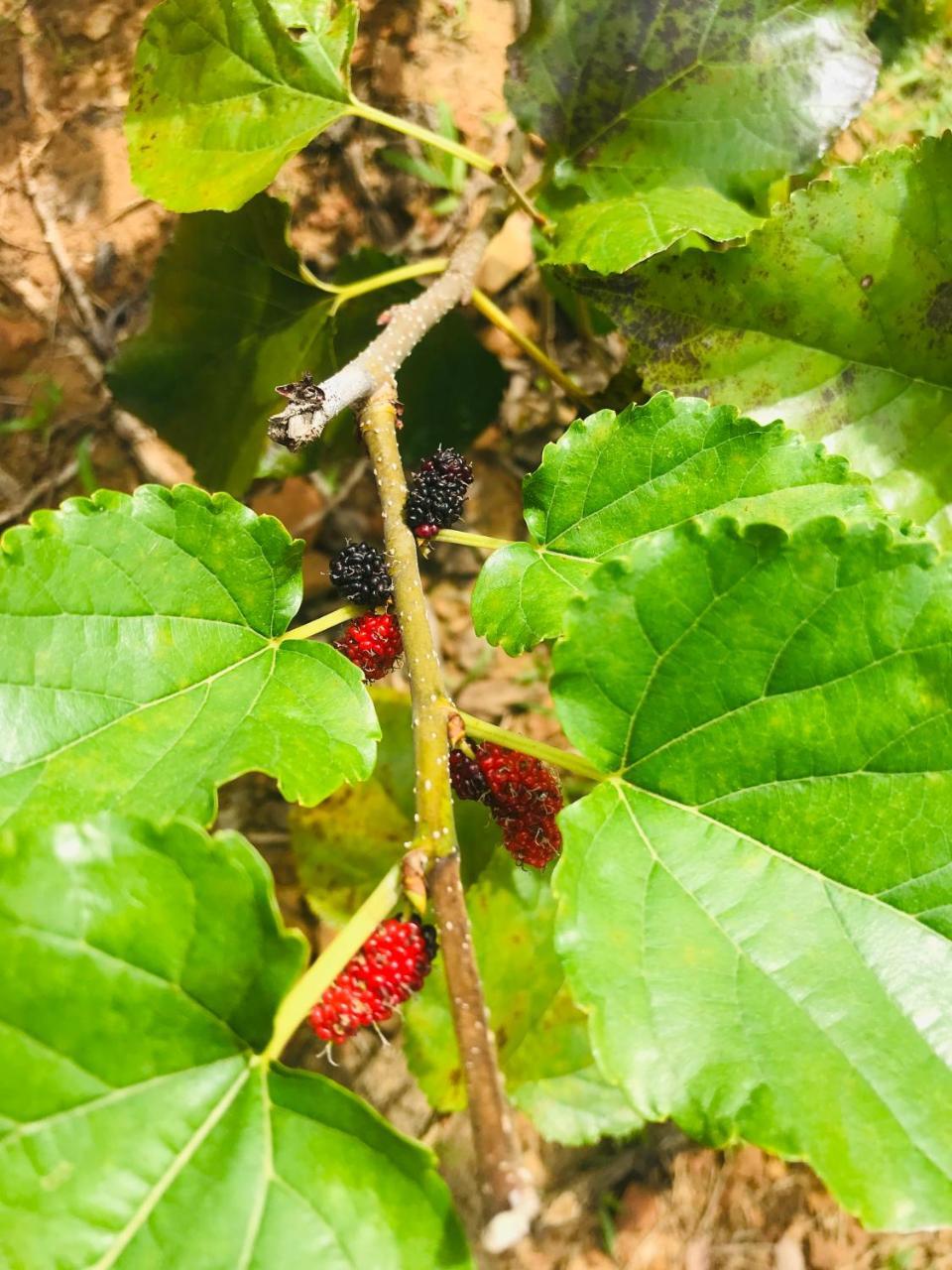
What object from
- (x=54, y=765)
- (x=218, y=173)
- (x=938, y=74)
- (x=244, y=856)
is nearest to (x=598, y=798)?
(x=244, y=856)

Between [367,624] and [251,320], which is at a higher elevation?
[251,320]

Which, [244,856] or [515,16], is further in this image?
[515,16]

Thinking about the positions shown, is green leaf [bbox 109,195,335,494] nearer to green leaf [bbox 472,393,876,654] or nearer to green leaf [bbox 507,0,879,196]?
green leaf [bbox 507,0,879,196]

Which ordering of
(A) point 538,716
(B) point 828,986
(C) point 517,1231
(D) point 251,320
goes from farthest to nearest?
(A) point 538,716
(D) point 251,320
(B) point 828,986
(C) point 517,1231

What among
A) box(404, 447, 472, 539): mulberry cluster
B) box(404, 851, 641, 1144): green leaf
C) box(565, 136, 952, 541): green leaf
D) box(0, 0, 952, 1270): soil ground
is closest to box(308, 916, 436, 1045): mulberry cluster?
box(404, 447, 472, 539): mulberry cluster

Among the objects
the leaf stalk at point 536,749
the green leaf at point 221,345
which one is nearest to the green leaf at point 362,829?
the green leaf at point 221,345

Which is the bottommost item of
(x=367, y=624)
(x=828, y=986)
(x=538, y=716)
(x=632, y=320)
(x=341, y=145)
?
(x=538, y=716)

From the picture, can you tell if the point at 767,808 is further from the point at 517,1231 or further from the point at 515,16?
the point at 515,16
